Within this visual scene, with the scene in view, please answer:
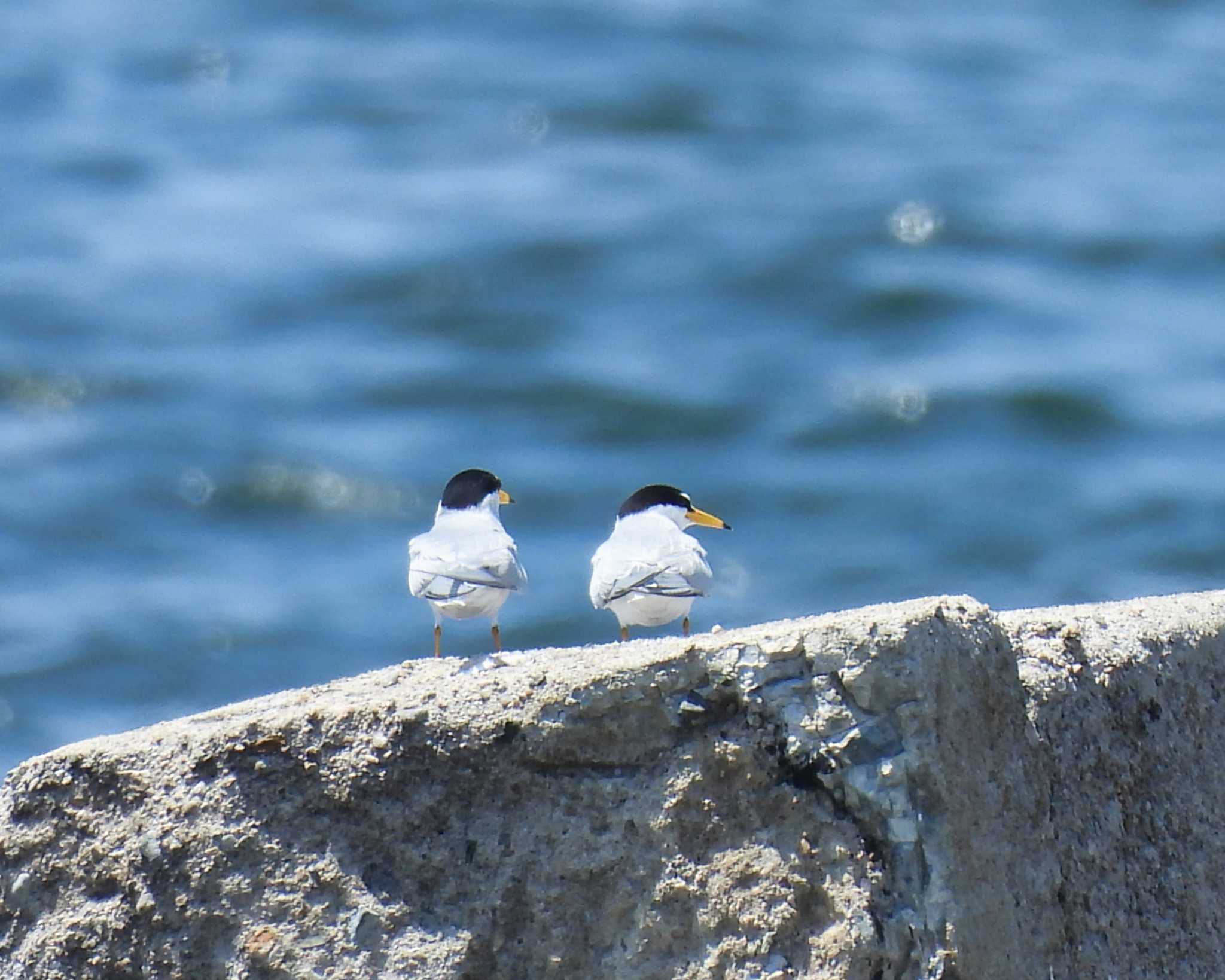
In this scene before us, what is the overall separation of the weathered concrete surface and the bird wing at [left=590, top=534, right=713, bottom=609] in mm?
2619

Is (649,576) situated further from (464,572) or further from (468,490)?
(468,490)

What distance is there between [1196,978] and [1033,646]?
0.80 m

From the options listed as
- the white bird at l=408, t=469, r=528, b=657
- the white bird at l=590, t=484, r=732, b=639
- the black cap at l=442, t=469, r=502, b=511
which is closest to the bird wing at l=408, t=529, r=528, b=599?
the white bird at l=408, t=469, r=528, b=657

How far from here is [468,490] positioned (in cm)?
767

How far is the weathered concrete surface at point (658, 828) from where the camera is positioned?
327 cm

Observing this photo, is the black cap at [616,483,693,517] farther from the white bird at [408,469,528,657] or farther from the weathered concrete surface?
the weathered concrete surface

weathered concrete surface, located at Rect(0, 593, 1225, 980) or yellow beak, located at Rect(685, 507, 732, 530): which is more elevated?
yellow beak, located at Rect(685, 507, 732, 530)

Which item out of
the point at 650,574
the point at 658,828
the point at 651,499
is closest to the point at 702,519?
the point at 651,499

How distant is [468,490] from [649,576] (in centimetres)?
158

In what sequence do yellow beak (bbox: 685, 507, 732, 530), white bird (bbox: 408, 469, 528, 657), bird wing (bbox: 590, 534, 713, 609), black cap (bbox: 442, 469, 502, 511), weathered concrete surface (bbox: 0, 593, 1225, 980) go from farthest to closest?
yellow beak (bbox: 685, 507, 732, 530) → black cap (bbox: 442, 469, 502, 511) → white bird (bbox: 408, 469, 528, 657) → bird wing (bbox: 590, 534, 713, 609) → weathered concrete surface (bbox: 0, 593, 1225, 980)

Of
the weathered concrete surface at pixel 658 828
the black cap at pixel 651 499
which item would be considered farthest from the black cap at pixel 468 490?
the weathered concrete surface at pixel 658 828

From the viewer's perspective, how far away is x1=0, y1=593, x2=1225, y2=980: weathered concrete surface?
10.7 feet

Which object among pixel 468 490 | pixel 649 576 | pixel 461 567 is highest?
pixel 468 490

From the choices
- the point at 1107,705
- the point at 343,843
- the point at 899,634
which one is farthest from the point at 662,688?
the point at 1107,705
